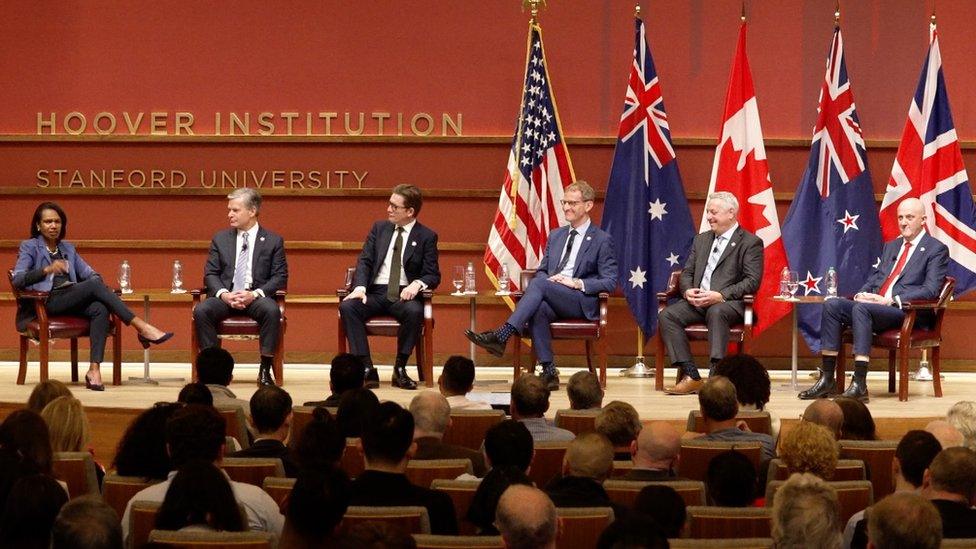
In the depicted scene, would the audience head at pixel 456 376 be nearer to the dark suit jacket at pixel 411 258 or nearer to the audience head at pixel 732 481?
the audience head at pixel 732 481

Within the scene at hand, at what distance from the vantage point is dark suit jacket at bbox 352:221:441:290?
7977mm

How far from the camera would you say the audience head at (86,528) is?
2.54 metres

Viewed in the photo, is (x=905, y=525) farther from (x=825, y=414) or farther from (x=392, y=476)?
(x=825, y=414)

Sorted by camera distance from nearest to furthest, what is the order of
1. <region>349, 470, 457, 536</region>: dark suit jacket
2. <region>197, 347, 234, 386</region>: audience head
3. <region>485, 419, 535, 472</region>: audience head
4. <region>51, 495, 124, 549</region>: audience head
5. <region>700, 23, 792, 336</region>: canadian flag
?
1. <region>51, 495, 124, 549</region>: audience head
2. <region>349, 470, 457, 536</region>: dark suit jacket
3. <region>485, 419, 535, 472</region>: audience head
4. <region>197, 347, 234, 386</region>: audience head
5. <region>700, 23, 792, 336</region>: canadian flag

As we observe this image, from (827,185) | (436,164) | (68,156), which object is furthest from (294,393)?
(827,185)

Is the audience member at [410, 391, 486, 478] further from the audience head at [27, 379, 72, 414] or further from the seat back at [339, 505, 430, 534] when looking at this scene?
the audience head at [27, 379, 72, 414]

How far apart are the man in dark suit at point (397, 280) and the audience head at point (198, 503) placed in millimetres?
4621

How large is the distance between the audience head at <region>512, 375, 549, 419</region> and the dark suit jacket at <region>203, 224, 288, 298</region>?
3.42m

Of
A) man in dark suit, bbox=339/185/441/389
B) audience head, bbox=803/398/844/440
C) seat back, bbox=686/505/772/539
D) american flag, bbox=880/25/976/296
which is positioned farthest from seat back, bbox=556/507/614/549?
american flag, bbox=880/25/976/296

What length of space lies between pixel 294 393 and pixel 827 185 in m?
3.63

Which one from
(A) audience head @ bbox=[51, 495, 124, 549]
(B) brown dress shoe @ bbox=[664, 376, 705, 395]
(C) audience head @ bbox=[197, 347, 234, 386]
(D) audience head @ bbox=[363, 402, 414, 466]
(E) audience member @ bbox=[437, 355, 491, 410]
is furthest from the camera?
(B) brown dress shoe @ bbox=[664, 376, 705, 395]

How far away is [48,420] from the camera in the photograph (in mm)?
4070

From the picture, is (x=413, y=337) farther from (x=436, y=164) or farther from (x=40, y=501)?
(x=40, y=501)

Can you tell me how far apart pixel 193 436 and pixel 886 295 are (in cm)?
507
